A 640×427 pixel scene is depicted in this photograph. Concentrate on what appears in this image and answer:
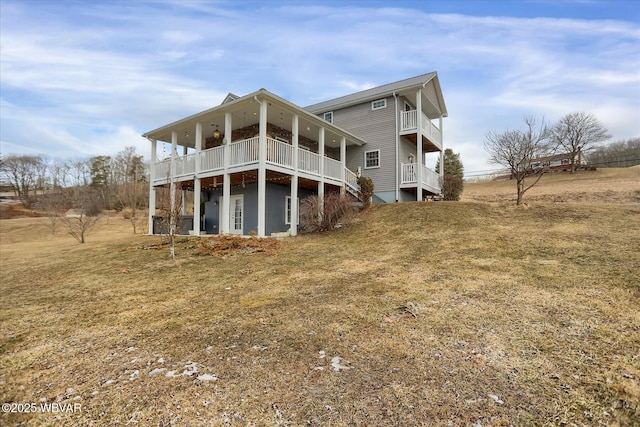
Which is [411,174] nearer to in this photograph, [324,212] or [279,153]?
[324,212]

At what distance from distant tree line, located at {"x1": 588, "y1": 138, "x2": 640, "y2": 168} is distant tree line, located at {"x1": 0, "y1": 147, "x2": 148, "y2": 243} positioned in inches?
2179

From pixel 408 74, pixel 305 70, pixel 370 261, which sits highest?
pixel 408 74

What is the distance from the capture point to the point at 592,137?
29.8m

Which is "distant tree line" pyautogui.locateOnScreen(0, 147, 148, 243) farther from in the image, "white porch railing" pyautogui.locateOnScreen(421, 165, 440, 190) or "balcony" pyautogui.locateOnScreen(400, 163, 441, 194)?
"white porch railing" pyautogui.locateOnScreen(421, 165, 440, 190)

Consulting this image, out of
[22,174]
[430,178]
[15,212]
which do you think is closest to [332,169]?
[430,178]

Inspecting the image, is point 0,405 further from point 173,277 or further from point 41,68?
point 41,68

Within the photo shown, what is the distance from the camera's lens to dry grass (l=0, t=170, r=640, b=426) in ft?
8.19

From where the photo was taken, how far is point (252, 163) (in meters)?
12.0

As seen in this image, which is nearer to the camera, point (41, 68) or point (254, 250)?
point (254, 250)

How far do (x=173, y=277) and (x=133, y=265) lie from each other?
246 cm

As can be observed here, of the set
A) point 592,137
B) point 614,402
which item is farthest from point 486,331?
point 592,137

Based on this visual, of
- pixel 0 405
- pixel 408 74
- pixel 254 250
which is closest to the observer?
pixel 0 405

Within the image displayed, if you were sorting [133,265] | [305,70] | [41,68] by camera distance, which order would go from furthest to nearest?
1. [305,70]
2. [41,68]
3. [133,265]

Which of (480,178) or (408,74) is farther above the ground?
(408,74)
